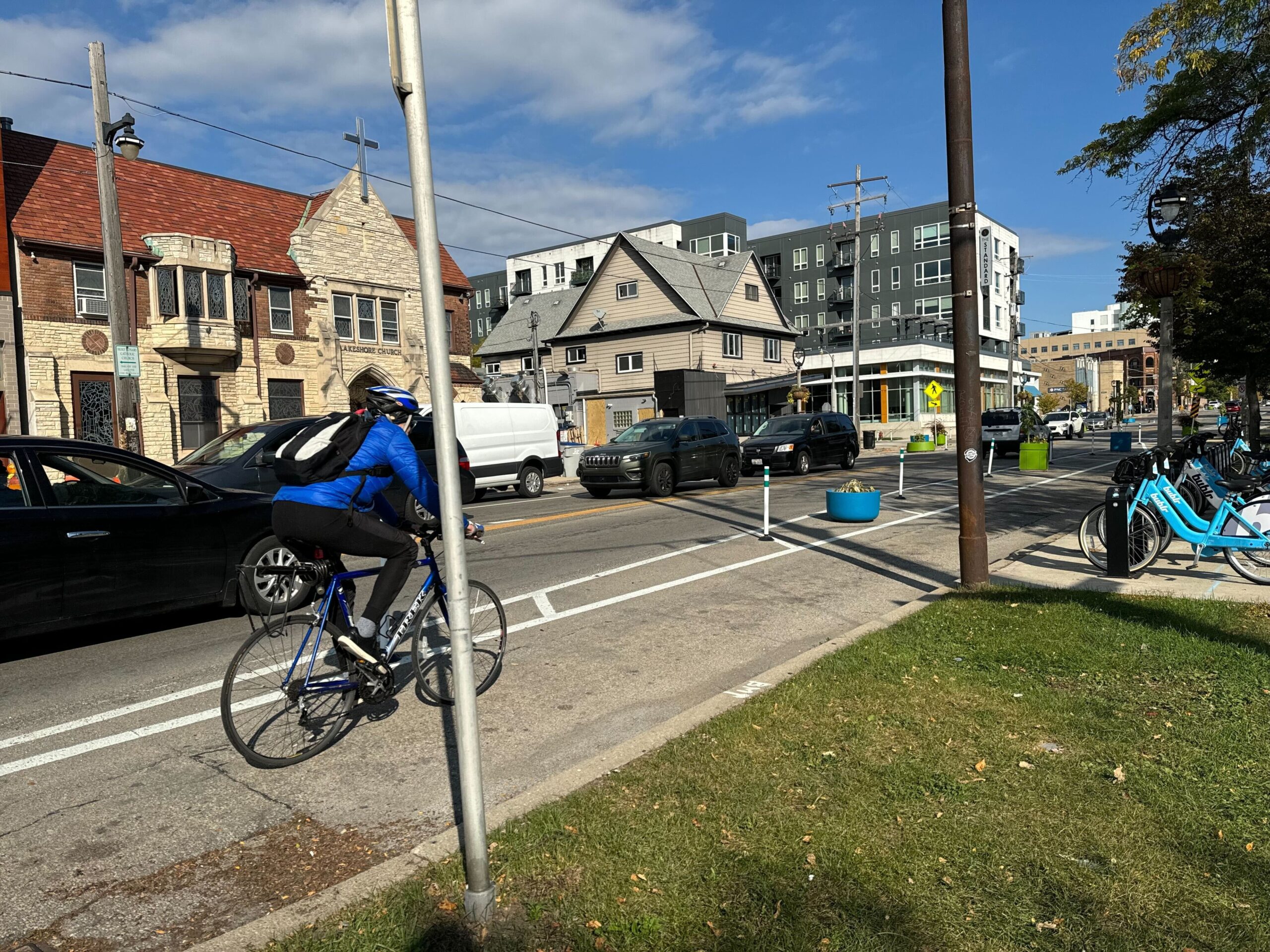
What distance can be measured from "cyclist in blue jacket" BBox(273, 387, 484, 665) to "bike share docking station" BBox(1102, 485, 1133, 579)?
22.5 ft

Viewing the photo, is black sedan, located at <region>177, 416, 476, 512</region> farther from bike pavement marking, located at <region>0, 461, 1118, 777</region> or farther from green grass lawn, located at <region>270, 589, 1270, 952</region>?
green grass lawn, located at <region>270, 589, 1270, 952</region>

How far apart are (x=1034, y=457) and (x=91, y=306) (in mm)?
26958

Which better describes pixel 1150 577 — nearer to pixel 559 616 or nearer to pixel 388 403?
pixel 559 616

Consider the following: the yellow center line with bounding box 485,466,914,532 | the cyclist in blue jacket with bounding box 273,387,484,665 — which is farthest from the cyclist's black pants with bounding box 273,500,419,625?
the yellow center line with bounding box 485,466,914,532

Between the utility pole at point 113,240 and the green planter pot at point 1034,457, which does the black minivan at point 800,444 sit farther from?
the utility pole at point 113,240

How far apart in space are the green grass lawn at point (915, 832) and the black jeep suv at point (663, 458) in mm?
12820

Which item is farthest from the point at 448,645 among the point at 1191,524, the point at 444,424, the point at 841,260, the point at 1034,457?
the point at 841,260

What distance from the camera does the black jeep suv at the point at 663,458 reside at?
1825cm

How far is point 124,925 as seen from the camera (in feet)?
10.5

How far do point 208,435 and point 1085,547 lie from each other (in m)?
24.7

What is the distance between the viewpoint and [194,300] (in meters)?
25.6

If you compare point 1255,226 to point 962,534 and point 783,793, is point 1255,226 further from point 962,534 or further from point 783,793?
point 783,793

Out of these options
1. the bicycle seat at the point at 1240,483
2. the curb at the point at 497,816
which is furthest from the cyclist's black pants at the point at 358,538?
the bicycle seat at the point at 1240,483

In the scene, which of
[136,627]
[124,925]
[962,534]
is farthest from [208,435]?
[124,925]
